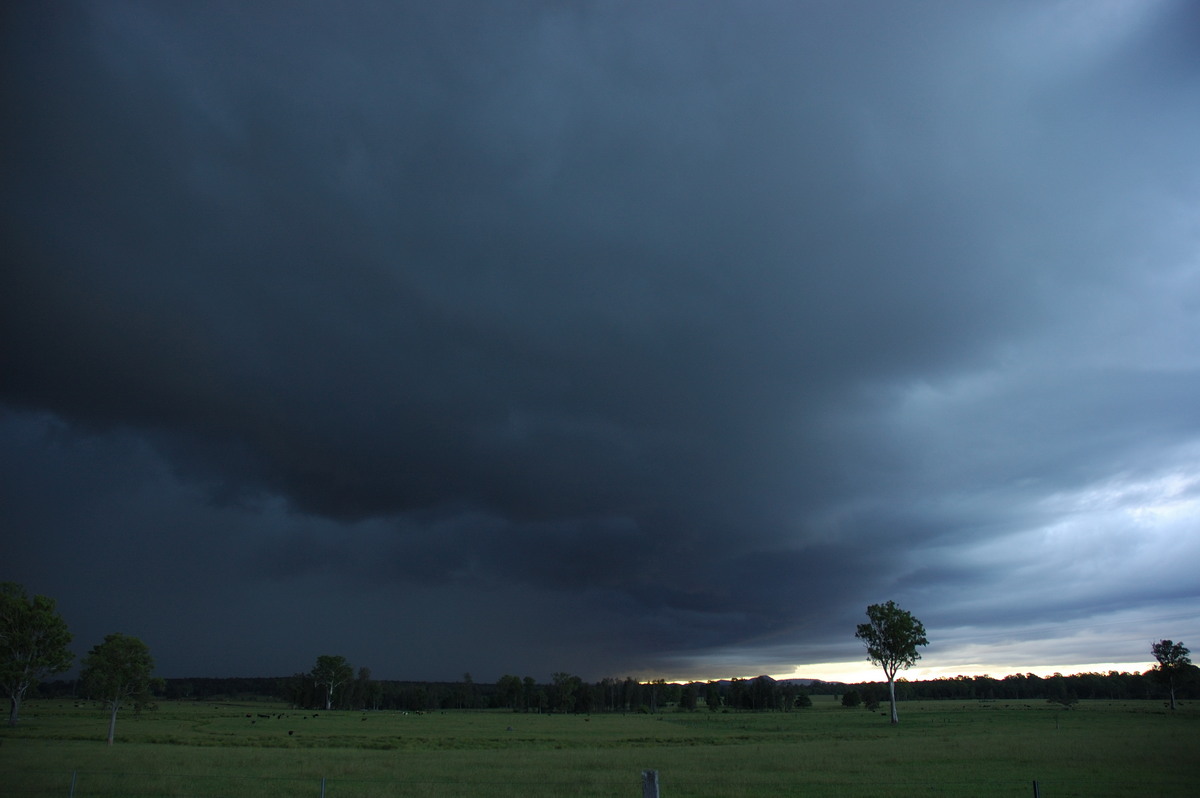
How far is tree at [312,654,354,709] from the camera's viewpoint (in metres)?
193

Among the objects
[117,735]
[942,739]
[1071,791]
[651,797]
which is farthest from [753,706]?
[651,797]

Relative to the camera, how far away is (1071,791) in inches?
963

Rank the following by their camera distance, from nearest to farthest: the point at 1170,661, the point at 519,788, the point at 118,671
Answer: the point at 519,788 → the point at 118,671 → the point at 1170,661

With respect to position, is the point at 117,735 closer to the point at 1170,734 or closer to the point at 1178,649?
the point at 1170,734

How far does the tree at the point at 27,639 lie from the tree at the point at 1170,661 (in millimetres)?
161150

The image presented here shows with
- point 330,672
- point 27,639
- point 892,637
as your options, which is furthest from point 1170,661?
point 330,672

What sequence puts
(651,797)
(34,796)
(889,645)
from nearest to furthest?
1. (651,797)
2. (34,796)
3. (889,645)

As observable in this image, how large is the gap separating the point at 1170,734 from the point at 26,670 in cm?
11036

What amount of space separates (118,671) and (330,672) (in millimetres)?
151400

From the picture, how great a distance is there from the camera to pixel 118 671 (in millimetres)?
57125

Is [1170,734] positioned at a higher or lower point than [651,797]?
lower

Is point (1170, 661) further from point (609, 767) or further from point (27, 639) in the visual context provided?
A: point (27, 639)

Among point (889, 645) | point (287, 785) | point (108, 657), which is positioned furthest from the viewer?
point (889, 645)

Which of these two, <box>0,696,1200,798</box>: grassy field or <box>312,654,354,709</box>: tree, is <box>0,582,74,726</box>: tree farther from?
<box>312,654,354,709</box>: tree
